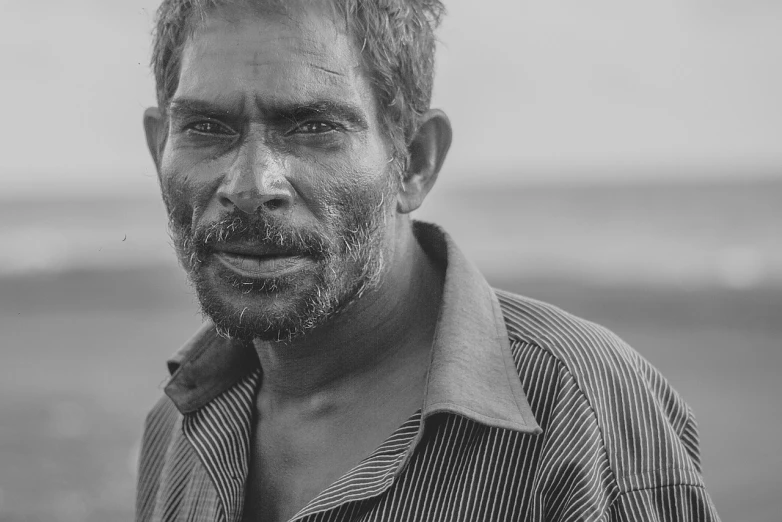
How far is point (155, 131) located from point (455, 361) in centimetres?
131

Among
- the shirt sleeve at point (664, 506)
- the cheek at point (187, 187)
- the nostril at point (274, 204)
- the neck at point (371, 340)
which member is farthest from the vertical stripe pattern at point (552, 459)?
the cheek at point (187, 187)

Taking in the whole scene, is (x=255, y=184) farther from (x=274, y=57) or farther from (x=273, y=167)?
(x=274, y=57)

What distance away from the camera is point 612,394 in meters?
2.40

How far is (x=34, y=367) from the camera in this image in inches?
436

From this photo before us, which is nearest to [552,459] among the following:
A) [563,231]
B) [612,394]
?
[612,394]

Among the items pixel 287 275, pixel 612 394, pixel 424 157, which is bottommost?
pixel 612 394

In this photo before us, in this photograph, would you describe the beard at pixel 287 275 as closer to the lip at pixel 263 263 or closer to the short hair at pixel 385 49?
the lip at pixel 263 263

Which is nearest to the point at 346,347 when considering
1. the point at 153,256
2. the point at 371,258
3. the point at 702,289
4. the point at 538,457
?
the point at 371,258

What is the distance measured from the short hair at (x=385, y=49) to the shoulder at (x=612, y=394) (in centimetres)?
67

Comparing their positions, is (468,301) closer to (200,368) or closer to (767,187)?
(200,368)

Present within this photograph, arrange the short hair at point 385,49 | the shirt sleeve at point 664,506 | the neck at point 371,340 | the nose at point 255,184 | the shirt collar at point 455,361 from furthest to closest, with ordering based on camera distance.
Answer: the neck at point 371,340
the short hair at point 385,49
the nose at point 255,184
the shirt collar at point 455,361
the shirt sleeve at point 664,506

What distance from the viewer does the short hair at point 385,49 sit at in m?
2.67

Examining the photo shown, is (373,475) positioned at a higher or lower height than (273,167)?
lower

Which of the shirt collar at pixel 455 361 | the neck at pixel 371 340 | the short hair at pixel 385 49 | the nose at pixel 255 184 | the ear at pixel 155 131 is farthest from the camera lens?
the ear at pixel 155 131
